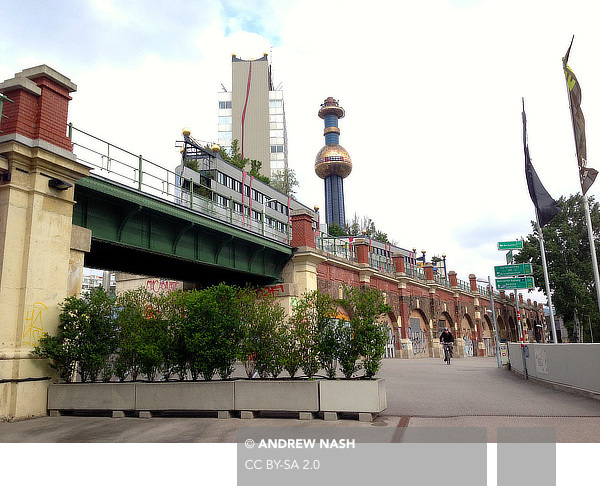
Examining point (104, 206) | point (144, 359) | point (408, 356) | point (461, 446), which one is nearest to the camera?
point (461, 446)

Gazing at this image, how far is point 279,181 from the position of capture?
81.6 m

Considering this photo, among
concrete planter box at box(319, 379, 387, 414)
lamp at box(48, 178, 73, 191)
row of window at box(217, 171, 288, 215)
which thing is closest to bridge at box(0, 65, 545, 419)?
lamp at box(48, 178, 73, 191)

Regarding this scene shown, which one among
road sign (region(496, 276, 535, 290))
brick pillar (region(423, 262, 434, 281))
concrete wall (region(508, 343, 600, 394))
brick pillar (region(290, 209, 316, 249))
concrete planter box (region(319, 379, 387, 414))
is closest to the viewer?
concrete planter box (region(319, 379, 387, 414))

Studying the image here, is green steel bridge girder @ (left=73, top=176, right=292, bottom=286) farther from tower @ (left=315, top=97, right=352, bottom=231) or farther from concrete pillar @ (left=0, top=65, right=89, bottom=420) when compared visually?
tower @ (left=315, top=97, right=352, bottom=231)

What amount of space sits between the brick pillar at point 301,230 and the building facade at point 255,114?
229ft

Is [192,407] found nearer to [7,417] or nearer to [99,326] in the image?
[99,326]

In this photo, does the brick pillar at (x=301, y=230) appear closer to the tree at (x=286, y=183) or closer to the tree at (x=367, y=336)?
Answer: the tree at (x=367, y=336)

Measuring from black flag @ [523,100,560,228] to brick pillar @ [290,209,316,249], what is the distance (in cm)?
1055

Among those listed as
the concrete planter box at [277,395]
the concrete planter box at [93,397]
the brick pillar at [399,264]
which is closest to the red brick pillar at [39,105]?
the concrete planter box at [93,397]

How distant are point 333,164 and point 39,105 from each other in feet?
288

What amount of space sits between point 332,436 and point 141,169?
37.0ft

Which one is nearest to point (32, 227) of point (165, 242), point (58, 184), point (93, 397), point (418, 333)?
point (58, 184)

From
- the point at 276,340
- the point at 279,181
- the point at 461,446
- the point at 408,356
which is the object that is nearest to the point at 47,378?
the point at 276,340

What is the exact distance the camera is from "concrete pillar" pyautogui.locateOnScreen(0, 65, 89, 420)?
9969 mm
